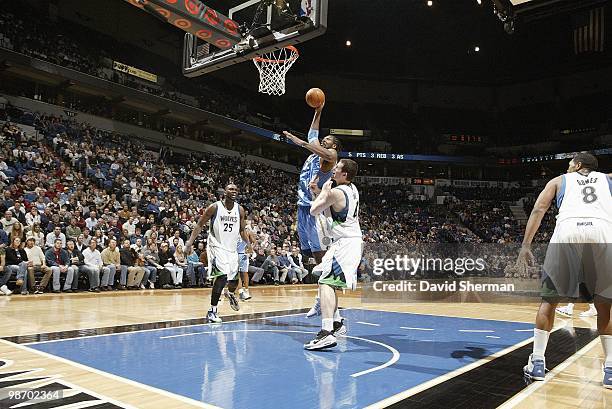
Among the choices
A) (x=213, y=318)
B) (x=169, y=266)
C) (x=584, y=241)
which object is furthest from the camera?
(x=169, y=266)

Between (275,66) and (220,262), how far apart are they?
21.2 ft

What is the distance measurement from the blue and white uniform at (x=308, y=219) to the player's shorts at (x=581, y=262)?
281 centimetres

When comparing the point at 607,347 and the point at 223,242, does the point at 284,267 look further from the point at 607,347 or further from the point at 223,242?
the point at 607,347

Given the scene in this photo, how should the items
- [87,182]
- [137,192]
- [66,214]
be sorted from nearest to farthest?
1. [66,214]
2. [87,182]
3. [137,192]

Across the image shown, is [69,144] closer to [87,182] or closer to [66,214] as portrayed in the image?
[87,182]

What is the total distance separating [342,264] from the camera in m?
4.51

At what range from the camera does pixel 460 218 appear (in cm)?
2950

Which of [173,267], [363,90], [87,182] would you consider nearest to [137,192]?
[87,182]

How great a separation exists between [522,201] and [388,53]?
Result: 13.1 metres

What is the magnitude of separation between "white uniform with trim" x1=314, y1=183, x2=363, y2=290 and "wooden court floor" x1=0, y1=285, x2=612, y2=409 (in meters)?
1.64

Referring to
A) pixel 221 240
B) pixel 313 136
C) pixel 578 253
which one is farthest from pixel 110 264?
pixel 578 253

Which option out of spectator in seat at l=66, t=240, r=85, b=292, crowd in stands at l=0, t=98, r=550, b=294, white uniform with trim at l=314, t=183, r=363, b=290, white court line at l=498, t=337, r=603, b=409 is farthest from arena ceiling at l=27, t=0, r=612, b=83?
white uniform with trim at l=314, t=183, r=363, b=290

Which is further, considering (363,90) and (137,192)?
(363,90)

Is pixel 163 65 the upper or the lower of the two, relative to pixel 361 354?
upper
